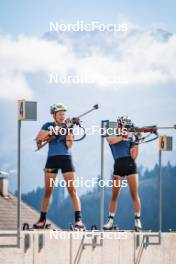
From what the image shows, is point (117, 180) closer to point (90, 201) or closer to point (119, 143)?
point (119, 143)

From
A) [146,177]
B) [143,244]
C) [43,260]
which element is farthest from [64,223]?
[43,260]

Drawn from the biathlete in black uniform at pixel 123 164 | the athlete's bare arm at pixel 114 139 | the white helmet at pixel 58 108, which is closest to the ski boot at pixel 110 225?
the biathlete in black uniform at pixel 123 164

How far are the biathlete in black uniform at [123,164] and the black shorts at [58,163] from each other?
55.6 inches

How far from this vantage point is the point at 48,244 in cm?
1425

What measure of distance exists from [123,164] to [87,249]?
1763 millimetres

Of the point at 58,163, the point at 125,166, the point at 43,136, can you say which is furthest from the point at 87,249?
the point at 43,136

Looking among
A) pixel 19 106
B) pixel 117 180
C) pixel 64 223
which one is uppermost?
pixel 19 106

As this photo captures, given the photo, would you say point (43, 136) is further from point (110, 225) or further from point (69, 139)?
point (110, 225)

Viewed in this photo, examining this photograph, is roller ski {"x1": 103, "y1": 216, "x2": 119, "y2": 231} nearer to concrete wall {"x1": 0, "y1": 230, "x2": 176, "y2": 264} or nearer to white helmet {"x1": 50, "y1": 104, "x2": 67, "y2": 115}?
concrete wall {"x1": 0, "y1": 230, "x2": 176, "y2": 264}

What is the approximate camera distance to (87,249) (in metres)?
15.1

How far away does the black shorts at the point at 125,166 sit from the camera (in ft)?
53.0

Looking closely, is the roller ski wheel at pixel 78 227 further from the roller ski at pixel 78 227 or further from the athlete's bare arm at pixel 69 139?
the athlete's bare arm at pixel 69 139

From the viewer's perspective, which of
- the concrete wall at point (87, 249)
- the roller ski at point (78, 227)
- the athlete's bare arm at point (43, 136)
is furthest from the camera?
the roller ski at point (78, 227)

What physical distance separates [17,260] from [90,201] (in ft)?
49.2
